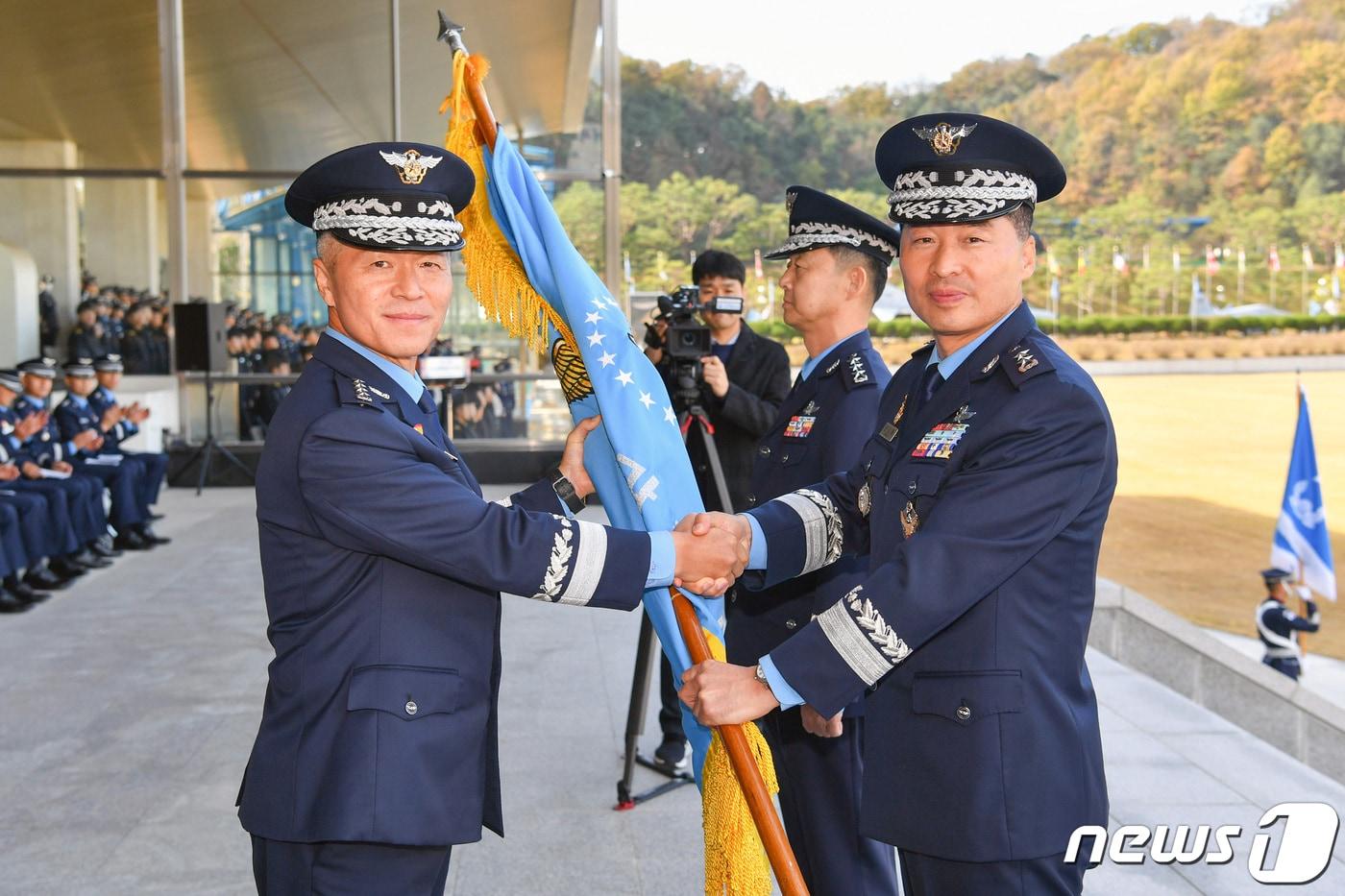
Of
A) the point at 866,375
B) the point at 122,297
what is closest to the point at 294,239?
the point at 122,297

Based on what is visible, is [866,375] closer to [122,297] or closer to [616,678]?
[616,678]

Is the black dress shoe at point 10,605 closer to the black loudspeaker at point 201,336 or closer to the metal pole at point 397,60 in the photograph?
the black loudspeaker at point 201,336

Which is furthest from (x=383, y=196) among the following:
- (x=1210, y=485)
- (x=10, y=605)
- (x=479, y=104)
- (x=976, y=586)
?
(x=1210, y=485)

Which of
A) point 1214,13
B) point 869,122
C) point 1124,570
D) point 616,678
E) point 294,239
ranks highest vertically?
point 1214,13

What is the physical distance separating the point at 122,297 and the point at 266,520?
11.2m

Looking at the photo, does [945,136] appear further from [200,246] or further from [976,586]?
[200,246]

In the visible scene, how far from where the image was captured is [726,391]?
3572 millimetres

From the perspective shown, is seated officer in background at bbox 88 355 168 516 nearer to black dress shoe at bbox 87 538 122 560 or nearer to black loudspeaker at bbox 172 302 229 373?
black dress shoe at bbox 87 538 122 560

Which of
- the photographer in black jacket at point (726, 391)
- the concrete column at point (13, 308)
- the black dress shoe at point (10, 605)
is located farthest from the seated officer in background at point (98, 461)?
the photographer in black jacket at point (726, 391)

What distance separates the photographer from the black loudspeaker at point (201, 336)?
1013 centimetres

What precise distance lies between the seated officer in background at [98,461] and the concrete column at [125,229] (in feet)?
13.7

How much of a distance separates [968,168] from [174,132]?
1057cm

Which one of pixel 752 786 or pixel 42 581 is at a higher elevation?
pixel 752 786

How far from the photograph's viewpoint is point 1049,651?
5.38ft
